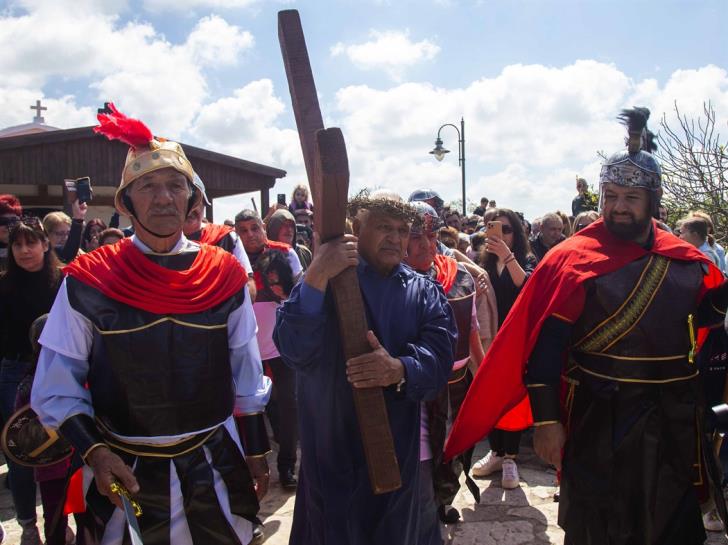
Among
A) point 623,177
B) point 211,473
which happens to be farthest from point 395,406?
point 623,177

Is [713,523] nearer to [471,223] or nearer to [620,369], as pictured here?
[620,369]

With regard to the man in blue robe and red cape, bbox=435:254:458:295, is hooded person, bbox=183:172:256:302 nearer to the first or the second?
red cape, bbox=435:254:458:295

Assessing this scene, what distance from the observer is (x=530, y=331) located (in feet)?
9.72

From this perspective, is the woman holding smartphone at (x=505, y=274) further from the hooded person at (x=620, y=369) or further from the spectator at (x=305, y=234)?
the spectator at (x=305, y=234)

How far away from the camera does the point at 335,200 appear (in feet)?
6.20

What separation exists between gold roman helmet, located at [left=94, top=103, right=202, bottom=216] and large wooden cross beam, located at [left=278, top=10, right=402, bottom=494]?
2.51 feet

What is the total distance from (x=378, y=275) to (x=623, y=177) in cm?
130

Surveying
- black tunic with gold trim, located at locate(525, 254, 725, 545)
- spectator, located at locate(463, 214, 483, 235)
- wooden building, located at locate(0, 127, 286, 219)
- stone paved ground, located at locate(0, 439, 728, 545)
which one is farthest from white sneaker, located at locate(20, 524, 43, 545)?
wooden building, located at locate(0, 127, 286, 219)

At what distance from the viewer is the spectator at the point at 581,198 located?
414 inches

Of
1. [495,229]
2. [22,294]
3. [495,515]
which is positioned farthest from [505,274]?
[22,294]

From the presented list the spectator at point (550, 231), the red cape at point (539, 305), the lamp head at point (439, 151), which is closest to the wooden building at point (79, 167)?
the lamp head at point (439, 151)

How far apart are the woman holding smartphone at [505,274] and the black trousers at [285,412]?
4.83 feet

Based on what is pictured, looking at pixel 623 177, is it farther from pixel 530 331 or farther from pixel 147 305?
pixel 147 305

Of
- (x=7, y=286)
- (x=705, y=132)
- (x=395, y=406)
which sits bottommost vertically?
(x=395, y=406)
